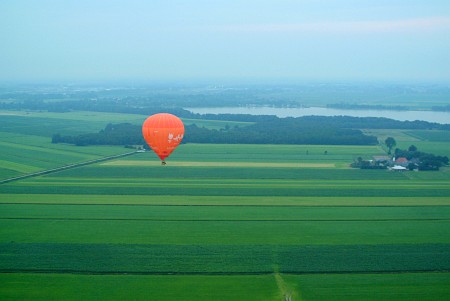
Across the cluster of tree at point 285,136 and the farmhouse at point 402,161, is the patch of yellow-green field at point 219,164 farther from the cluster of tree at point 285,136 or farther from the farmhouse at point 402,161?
the cluster of tree at point 285,136

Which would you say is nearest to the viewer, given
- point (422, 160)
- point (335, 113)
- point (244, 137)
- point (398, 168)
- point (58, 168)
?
point (58, 168)

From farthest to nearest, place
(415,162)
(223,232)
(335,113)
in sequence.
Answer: (335,113) < (415,162) < (223,232)

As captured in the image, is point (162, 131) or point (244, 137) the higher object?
point (162, 131)

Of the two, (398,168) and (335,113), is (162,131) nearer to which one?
(398,168)

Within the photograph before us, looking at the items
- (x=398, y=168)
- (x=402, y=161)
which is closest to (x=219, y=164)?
(x=398, y=168)

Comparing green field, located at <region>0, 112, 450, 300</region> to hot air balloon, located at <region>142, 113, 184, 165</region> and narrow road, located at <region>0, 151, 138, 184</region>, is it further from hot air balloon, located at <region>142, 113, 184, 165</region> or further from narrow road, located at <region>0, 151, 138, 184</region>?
hot air balloon, located at <region>142, 113, 184, 165</region>

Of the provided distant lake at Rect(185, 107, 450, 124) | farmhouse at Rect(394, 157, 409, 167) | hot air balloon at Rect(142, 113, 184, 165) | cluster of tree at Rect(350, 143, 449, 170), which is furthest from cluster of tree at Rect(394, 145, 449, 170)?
distant lake at Rect(185, 107, 450, 124)

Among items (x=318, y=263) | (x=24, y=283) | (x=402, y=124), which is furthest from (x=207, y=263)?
(x=402, y=124)

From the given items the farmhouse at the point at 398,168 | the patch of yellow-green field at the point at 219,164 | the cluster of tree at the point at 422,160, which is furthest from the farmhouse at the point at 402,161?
the patch of yellow-green field at the point at 219,164
